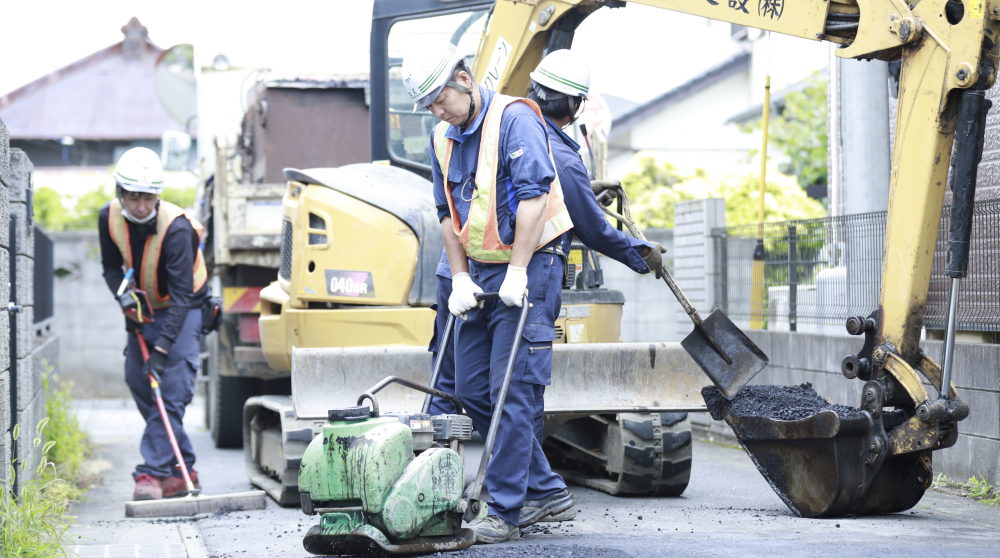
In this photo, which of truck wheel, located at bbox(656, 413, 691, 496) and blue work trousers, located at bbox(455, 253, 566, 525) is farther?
truck wheel, located at bbox(656, 413, 691, 496)

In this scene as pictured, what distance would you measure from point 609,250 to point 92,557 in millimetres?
2693

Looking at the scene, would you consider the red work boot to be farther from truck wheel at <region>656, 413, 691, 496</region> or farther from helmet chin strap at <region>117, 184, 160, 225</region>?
truck wheel at <region>656, 413, 691, 496</region>

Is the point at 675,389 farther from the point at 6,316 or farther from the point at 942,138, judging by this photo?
the point at 6,316

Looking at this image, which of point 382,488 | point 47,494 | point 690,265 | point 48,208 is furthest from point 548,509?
point 48,208

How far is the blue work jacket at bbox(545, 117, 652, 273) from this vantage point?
187 inches

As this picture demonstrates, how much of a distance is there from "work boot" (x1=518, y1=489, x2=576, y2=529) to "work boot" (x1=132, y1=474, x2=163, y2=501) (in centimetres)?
271

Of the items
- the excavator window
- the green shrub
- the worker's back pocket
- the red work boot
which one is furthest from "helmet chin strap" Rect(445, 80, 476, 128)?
the green shrub

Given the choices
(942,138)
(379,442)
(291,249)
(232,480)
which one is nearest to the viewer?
(379,442)

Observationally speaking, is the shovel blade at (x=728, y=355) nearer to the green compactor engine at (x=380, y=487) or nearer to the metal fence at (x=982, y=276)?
the metal fence at (x=982, y=276)

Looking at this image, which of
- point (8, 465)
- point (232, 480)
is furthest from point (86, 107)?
point (8, 465)

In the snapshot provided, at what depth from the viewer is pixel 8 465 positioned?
15.3ft

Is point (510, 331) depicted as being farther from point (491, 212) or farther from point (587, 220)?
point (587, 220)

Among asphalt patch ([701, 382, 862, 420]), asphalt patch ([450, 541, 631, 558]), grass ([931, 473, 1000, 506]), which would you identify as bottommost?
grass ([931, 473, 1000, 506])

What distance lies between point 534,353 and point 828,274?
4203 millimetres
